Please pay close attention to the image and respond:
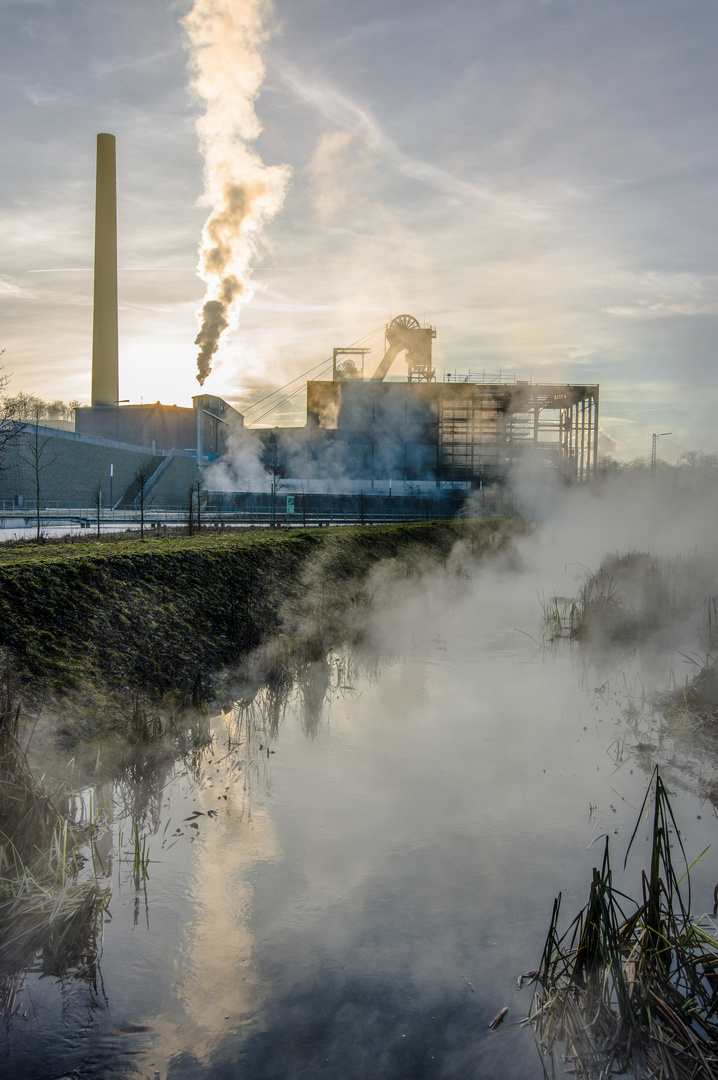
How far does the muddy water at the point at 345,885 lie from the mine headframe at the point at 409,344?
61838 mm

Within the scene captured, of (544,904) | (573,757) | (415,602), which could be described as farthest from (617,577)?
(544,904)

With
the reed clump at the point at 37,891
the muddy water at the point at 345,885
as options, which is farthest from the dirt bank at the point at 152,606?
the reed clump at the point at 37,891

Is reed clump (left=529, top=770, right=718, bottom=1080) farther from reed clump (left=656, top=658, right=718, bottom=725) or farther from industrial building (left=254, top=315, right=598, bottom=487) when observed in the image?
industrial building (left=254, top=315, right=598, bottom=487)

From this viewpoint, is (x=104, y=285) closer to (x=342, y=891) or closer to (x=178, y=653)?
(x=178, y=653)

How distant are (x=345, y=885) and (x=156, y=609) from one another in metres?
7.28

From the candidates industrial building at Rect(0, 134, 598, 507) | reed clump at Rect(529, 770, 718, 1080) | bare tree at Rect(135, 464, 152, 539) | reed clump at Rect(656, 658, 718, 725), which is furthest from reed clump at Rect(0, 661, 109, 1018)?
industrial building at Rect(0, 134, 598, 507)

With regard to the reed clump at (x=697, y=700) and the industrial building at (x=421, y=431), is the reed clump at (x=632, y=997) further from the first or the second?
the industrial building at (x=421, y=431)

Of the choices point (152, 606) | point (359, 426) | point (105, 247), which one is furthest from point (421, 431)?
point (152, 606)

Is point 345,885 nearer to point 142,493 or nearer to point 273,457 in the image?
point 142,493

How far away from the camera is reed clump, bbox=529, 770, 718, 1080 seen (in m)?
3.61

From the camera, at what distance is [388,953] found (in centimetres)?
452

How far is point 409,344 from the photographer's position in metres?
68.3

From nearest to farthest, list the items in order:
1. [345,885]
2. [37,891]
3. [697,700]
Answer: [37,891] < [345,885] < [697,700]

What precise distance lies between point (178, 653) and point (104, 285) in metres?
55.1
